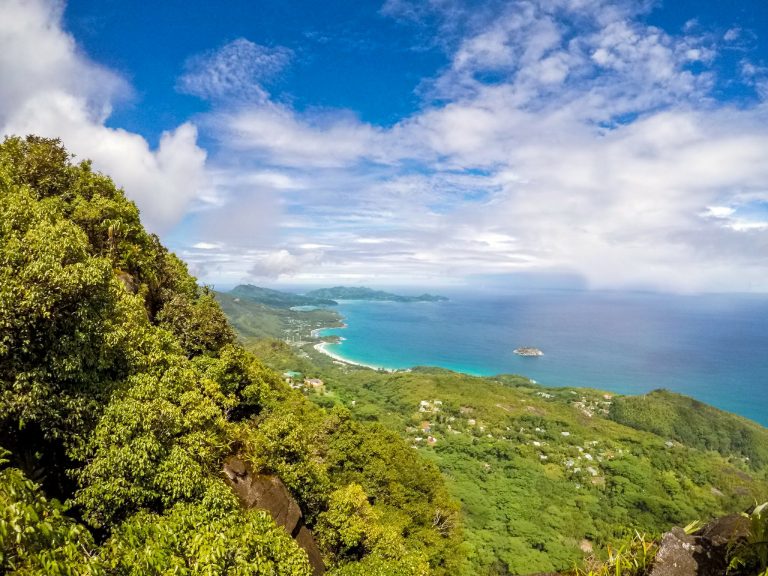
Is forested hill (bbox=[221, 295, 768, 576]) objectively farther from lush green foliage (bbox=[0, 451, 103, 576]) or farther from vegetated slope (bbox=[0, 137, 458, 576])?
lush green foliage (bbox=[0, 451, 103, 576])

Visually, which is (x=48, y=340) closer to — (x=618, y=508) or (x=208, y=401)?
(x=208, y=401)

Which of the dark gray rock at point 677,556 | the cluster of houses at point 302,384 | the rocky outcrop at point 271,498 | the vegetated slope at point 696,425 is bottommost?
the vegetated slope at point 696,425

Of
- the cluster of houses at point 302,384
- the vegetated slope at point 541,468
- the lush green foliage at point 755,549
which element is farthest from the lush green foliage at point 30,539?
the cluster of houses at point 302,384

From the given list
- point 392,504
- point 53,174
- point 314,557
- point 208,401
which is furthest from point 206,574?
point 53,174

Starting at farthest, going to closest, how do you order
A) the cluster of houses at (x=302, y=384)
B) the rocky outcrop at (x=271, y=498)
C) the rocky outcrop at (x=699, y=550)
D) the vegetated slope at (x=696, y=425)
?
the vegetated slope at (x=696, y=425)
the cluster of houses at (x=302, y=384)
the rocky outcrop at (x=271, y=498)
the rocky outcrop at (x=699, y=550)

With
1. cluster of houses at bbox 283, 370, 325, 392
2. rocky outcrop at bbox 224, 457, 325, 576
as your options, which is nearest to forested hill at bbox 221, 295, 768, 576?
cluster of houses at bbox 283, 370, 325, 392

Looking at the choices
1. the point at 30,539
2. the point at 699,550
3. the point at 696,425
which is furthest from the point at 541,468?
the point at 30,539

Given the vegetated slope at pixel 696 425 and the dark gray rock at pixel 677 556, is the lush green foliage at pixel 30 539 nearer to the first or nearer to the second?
the dark gray rock at pixel 677 556
